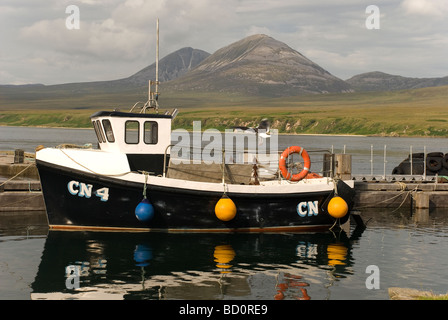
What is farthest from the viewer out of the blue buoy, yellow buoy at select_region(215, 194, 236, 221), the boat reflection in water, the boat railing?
the boat railing

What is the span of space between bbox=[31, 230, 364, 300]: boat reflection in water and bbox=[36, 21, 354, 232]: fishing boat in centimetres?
53

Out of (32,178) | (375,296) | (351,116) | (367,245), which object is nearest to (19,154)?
(32,178)

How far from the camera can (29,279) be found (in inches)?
559

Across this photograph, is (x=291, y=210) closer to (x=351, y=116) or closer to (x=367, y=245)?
(x=367, y=245)

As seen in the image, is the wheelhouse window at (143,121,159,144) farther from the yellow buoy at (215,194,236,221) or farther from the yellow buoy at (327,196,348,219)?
the yellow buoy at (327,196,348,219)

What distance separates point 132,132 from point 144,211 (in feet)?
9.97

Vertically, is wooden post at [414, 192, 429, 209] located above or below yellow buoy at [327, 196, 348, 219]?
below

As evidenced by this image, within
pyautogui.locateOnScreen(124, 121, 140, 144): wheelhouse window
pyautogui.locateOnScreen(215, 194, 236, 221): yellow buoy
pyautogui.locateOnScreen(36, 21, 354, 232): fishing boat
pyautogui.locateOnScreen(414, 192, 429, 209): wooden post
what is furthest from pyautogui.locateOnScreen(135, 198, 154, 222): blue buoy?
pyautogui.locateOnScreen(414, 192, 429, 209): wooden post

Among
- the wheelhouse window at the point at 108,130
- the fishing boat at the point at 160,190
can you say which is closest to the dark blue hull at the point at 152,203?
the fishing boat at the point at 160,190

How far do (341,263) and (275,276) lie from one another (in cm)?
270

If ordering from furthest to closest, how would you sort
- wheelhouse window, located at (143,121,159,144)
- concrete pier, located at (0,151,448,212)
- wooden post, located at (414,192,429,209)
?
concrete pier, located at (0,151,448,212) → wooden post, located at (414,192,429,209) → wheelhouse window, located at (143,121,159,144)

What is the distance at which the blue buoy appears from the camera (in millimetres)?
17672

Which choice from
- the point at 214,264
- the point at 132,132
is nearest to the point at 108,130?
the point at 132,132

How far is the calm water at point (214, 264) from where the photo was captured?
13422mm
